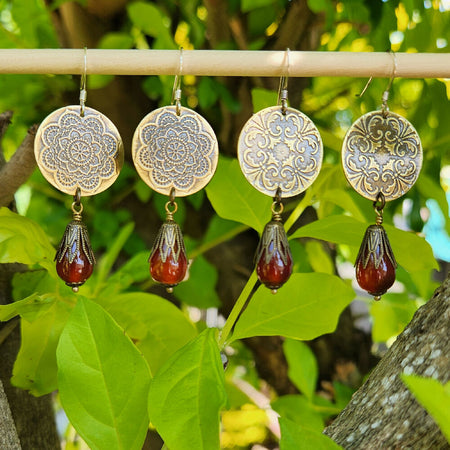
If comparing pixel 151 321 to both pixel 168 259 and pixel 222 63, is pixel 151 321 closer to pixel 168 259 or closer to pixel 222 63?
pixel 168 259

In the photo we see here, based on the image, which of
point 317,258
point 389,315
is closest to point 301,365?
point 317,258

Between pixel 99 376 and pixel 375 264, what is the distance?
0.77ft

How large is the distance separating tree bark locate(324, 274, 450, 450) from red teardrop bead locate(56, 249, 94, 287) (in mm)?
230

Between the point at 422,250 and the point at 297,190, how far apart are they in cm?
14

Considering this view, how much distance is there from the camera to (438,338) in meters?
0.44

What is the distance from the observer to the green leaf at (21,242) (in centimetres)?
55

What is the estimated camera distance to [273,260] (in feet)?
1.64

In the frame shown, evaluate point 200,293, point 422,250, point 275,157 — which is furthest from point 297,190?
A: point 200,293

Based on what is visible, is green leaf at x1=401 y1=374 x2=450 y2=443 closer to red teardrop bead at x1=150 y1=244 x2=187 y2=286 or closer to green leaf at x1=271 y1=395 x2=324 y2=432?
red teardrop bead at x1=150 y1=244 x2=187 y2=286

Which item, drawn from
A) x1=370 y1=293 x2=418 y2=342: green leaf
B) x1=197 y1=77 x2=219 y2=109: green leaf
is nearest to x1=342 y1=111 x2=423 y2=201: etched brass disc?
x1=197 y1=77 x2=219 y2=109: green leaf

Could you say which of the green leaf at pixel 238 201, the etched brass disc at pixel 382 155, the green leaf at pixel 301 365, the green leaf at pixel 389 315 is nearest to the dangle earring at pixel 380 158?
the etched brass disc at pixel 382 155

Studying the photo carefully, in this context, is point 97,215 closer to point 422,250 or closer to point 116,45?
point 116,45

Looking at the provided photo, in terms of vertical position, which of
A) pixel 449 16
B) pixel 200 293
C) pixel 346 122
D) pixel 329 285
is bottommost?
pixel 329 285

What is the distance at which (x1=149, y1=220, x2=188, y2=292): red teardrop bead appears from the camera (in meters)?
0.51
